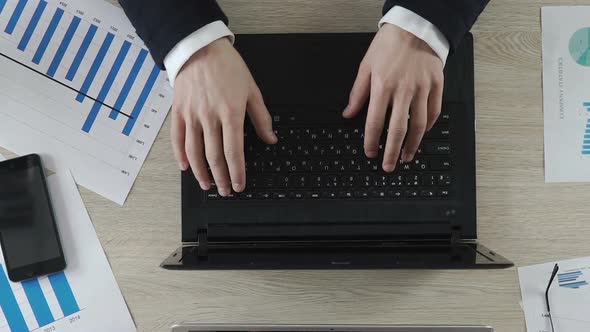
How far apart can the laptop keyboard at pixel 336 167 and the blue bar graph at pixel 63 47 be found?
317 millimetres

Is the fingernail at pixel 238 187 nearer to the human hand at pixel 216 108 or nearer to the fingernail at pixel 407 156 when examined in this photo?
the human hand at pixel 216 108

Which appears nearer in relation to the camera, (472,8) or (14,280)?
(472,8)

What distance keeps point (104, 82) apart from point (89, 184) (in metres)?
0.16

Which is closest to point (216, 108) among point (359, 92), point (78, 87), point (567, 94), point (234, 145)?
point (234, 145)

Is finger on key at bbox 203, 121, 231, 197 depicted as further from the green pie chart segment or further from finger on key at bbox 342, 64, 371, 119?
the green pie chart segment

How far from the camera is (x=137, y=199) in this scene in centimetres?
78

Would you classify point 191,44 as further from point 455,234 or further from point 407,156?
point 455,234

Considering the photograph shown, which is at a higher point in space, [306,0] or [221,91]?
[306,0]

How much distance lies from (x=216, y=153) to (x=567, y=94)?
0.52 meters

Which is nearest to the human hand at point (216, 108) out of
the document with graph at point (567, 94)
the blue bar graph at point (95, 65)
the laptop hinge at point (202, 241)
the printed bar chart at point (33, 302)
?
the laptop hinge at point (202, 241)

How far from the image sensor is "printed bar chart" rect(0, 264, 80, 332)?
0.77 meters

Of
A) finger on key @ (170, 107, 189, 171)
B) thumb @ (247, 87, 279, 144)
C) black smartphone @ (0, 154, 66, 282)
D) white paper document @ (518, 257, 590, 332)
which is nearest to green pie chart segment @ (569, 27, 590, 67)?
white paper document @ (518, 257, 590, 332)

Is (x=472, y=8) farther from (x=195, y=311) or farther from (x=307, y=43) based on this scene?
(x=195, y=311)

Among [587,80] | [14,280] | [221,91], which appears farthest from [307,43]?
[14,280]
